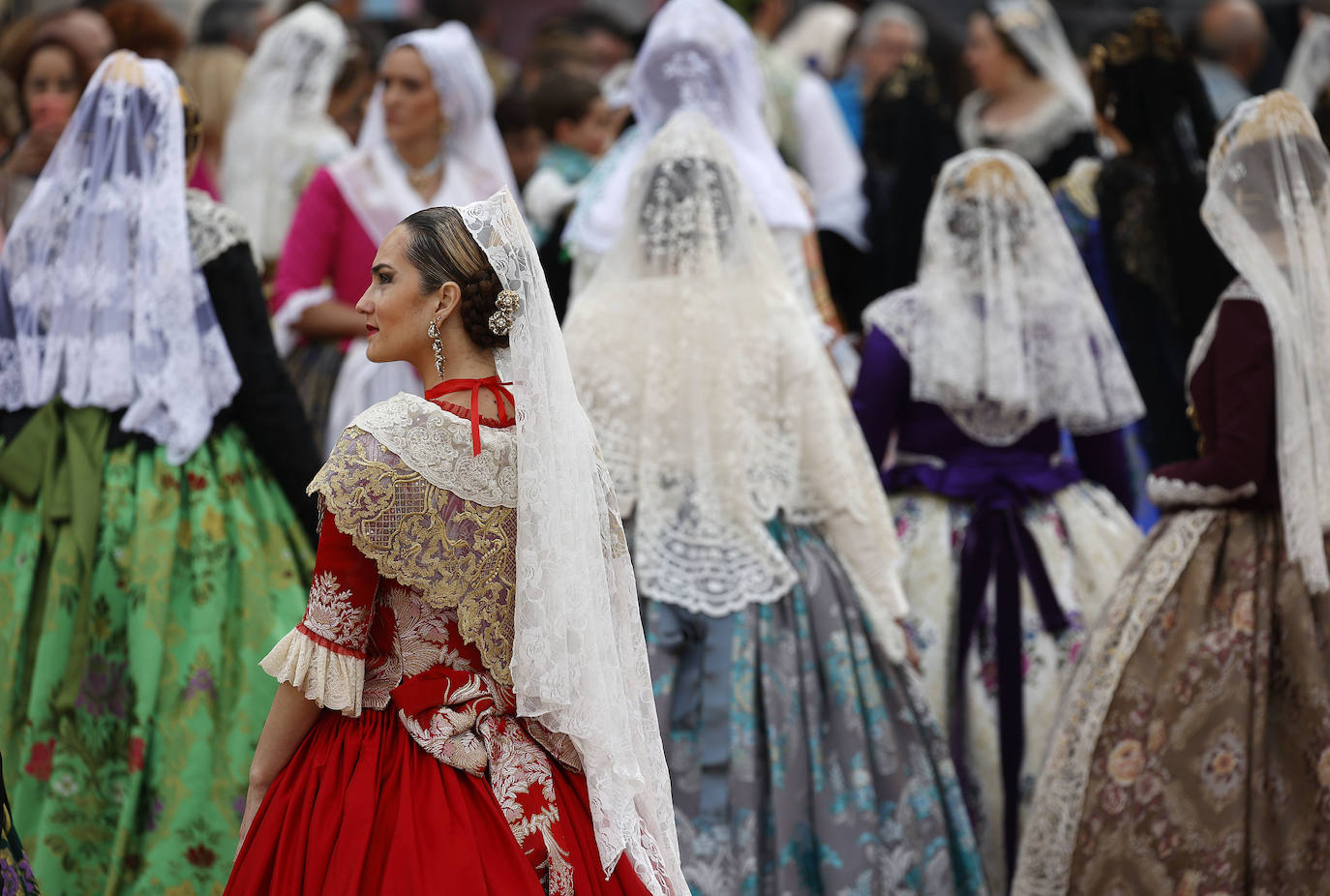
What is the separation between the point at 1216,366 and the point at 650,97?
2186 millimetres

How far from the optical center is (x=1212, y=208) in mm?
3922

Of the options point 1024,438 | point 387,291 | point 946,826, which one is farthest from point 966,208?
point 387,291

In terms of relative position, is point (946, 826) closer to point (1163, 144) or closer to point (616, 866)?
point (616, 866)

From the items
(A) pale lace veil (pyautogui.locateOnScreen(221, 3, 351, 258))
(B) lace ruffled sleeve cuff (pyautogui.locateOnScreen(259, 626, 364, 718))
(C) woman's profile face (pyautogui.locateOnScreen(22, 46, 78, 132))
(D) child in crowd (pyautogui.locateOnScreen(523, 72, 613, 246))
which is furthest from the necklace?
(B) lace ruffled sleeve cuff (pyautogui.locateOnScreen(259, 626, 364, 718))

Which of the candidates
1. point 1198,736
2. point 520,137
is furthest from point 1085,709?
point 520,137

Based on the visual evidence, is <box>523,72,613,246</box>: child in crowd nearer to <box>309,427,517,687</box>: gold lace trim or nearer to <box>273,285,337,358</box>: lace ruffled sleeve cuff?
<box>273,285,337,358</box>: lace ruffled sleeve cuff

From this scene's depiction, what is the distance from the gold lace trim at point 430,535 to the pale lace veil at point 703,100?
241 cm

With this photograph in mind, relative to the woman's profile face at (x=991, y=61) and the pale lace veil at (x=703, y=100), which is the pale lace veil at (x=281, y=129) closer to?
the pale lace veil at (x=703, y=100)

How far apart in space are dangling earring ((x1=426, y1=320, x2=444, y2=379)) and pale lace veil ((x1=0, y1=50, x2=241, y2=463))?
1.23 m

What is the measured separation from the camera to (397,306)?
2797 millimetres

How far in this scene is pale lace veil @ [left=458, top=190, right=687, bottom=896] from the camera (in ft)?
8.87

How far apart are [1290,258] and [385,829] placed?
2.57 metres

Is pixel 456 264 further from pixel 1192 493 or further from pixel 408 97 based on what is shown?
pixel 408 97

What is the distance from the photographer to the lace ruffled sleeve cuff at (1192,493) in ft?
12.7
